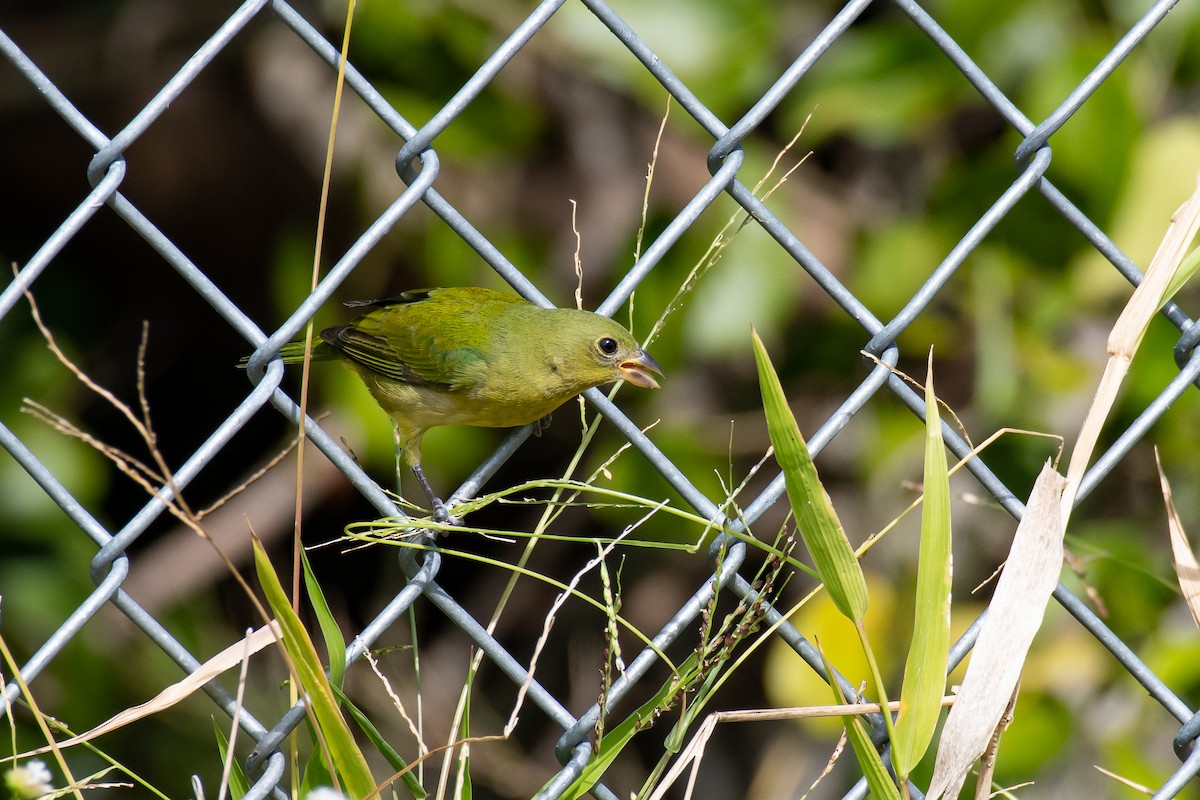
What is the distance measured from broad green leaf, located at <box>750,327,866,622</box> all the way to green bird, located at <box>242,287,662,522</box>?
900 mm

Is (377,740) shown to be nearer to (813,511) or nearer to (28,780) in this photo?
(28,780)

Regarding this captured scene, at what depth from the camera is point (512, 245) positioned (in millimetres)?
3305

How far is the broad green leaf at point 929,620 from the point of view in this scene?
4.59ft

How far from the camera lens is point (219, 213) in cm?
418

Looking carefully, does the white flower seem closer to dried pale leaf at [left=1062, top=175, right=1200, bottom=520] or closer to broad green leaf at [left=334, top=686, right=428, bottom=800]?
broad green leaf at [left=334, top=686, right=428, bottom=800]

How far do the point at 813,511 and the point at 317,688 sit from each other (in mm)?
601

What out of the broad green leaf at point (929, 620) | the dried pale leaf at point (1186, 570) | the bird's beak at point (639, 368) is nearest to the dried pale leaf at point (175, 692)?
the broad green leaf at point (929, 620)

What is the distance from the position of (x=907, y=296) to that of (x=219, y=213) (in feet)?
7.86

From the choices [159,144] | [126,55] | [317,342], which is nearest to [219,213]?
[159,144]

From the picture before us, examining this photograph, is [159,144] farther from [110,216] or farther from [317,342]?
[317,342]

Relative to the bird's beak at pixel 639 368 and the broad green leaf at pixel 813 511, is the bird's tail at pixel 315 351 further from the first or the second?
the broad green leaf at pixel 813 511

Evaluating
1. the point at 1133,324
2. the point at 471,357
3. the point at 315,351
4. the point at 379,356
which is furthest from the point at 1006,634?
the point at 315,351

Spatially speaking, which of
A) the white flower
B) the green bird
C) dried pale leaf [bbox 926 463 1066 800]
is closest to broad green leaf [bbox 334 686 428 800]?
the white flower

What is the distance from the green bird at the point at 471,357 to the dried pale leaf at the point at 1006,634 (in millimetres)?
968
